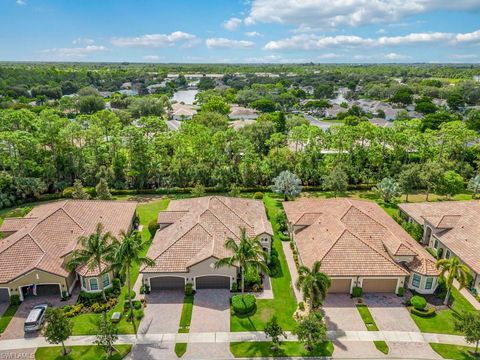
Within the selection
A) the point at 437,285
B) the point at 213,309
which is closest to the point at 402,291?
the point at 437,285

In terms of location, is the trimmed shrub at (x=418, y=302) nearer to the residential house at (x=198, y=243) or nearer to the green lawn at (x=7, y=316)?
the residential house at (x=198, y=243)

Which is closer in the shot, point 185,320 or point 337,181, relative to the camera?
point 185,320

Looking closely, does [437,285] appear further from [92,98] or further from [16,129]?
[92,98]

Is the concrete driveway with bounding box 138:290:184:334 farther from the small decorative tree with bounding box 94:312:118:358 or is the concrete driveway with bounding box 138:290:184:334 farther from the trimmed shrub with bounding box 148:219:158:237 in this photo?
the trimmed shrub with bounding box 148:219:158:237

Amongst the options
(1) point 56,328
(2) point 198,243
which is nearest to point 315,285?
(2) point 198,243

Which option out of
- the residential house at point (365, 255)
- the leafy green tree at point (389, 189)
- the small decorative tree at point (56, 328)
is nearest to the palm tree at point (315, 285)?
the residential house at point (365, 255)

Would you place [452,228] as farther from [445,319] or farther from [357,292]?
[357,292]

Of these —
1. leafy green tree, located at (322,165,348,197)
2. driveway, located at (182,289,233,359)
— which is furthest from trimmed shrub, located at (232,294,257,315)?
leafy green tree, located at (322,165,348,197)
